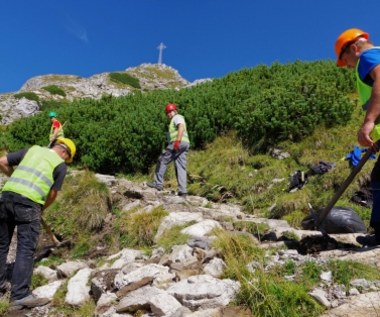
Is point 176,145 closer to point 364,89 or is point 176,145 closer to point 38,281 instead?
point 38,281

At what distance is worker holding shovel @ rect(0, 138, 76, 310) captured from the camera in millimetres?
4543

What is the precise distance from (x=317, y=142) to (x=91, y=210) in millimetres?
5569

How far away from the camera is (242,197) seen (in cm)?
884

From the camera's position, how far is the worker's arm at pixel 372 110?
3.72 m

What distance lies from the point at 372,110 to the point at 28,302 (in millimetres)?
3946

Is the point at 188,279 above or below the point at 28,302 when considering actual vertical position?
above

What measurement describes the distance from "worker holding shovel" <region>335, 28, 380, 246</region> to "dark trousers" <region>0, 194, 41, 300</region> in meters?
3.60

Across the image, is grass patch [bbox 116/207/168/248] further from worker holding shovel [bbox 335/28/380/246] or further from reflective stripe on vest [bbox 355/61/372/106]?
reflective stripe on vest [bbox 355/61/372/106]

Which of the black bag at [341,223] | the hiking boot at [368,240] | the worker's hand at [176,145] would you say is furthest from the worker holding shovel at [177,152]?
the hiking boot at [368,240]

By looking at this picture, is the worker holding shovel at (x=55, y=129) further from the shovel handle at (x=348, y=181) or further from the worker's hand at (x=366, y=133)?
the worker's hand at (x=366, y=133)

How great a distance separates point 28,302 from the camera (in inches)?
173

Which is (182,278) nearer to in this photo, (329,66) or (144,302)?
(144,302)

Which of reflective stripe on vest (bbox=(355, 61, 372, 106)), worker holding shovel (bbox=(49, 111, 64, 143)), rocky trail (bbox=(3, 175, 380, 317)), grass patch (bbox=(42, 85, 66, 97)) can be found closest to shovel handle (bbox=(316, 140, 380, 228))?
rocky trail (bbox=(3, 175, 380, 317))

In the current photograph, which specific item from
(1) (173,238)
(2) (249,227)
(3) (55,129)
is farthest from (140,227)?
(3) (55,129)
